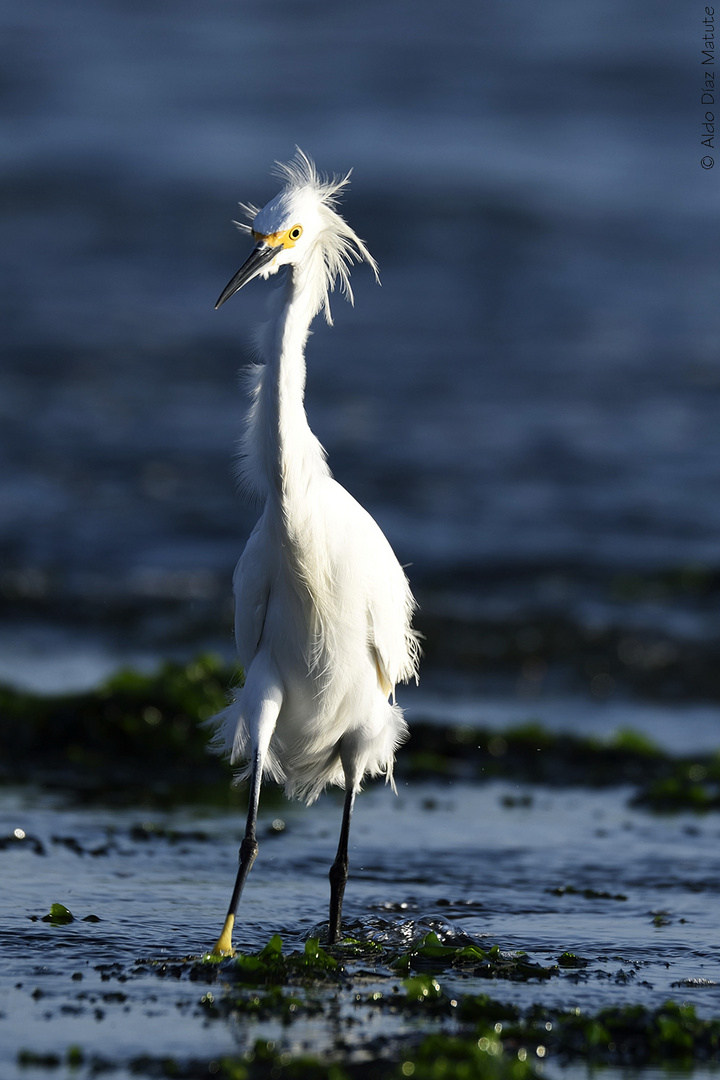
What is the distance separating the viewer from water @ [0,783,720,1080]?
3.51m

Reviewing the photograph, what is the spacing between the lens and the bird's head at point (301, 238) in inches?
158

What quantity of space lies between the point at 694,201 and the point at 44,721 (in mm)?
16087

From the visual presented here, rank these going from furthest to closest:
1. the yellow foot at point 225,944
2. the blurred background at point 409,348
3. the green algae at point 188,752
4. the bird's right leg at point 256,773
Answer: the blurred background at point 409,348
the green algae at point 188,752
the bird's right leg at point 256,773
the yellow foot at point 225,944

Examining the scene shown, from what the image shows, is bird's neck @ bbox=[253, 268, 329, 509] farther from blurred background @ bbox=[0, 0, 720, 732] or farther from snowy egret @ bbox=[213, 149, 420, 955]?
blurred background @ bbox=[0, 0, 720, 732]

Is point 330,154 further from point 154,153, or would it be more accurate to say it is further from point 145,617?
point 145,617

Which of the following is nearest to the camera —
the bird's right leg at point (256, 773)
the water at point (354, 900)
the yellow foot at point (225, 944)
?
the water at point (354, 900)

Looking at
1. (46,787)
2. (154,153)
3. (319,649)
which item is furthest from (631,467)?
(154,153)

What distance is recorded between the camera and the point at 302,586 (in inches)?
173

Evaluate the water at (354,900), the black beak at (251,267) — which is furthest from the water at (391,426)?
the black beak at (251,267)

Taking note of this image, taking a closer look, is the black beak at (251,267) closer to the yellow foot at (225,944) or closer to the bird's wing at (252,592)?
the bird's wing at (252,592)

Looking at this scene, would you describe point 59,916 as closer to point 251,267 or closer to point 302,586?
point 302,586

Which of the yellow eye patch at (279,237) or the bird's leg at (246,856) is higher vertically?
the yellow eye patch at (279,237)

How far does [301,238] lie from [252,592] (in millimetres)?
1222

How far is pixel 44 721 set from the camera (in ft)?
22.5
